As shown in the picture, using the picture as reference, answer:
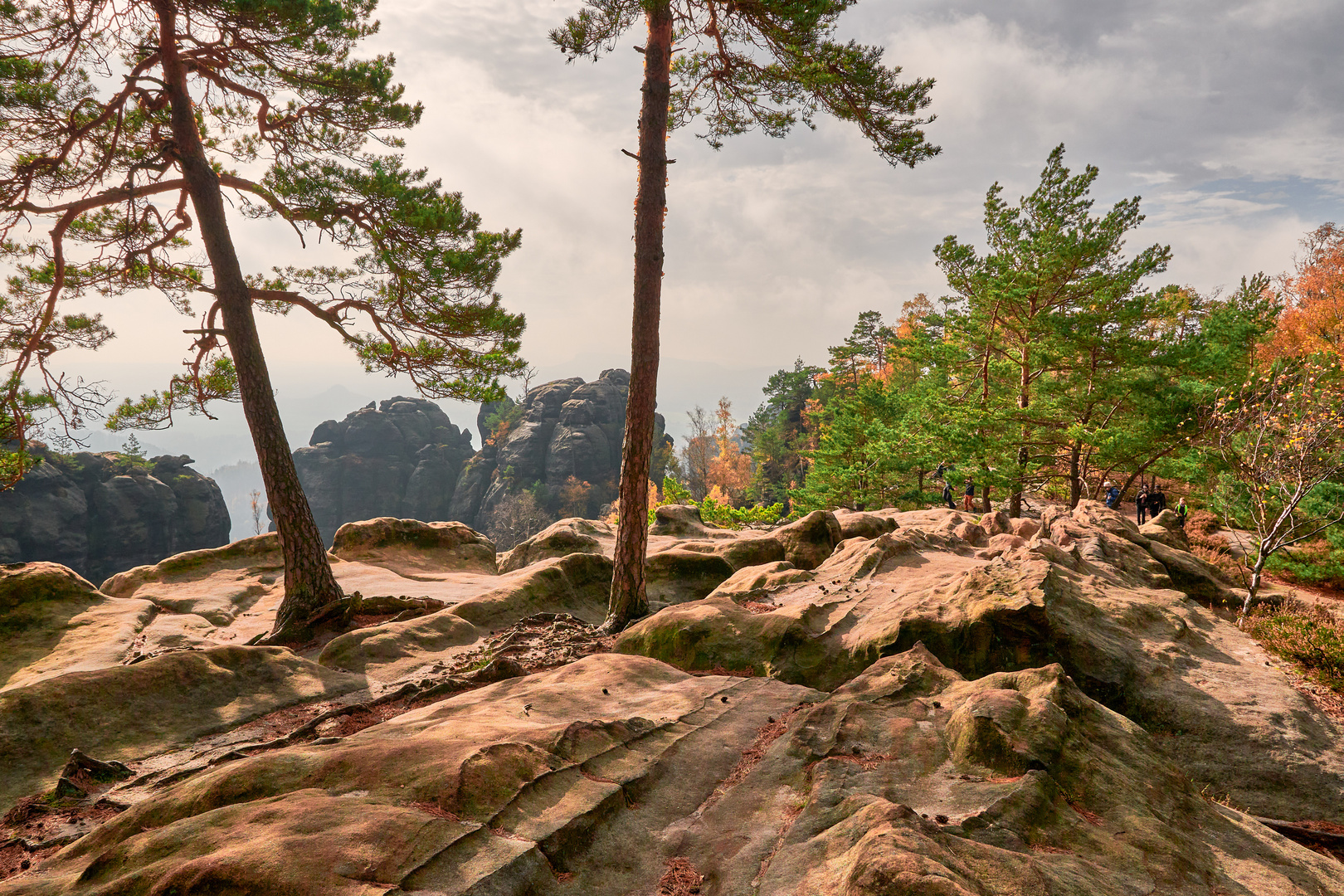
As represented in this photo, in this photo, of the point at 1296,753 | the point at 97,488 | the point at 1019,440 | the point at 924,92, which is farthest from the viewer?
the point at 97,488

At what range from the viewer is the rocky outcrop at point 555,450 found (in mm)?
74000

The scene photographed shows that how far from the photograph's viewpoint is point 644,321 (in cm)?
1048

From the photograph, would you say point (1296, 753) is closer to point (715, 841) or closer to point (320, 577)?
point (715, 841)

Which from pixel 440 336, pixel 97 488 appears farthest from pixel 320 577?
pixel 97 488

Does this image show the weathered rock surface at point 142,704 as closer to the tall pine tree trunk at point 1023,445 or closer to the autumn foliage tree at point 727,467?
the tall pine tree trunk at point 1023,445

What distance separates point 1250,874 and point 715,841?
10.5 feet

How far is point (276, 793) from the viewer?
3670mm

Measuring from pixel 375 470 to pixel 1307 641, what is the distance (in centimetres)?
9168

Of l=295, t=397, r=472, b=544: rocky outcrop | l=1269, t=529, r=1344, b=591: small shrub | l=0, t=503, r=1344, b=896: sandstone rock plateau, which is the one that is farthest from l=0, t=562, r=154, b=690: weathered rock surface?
l=295, t=397, r=472, b=544: rocky outcrop

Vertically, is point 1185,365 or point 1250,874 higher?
point 1185,365

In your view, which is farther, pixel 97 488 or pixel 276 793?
pixel 97 488

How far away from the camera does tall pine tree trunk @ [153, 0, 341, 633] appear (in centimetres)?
1073

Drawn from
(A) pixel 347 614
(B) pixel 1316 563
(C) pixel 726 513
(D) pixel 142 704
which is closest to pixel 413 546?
(A) pixel 347 614

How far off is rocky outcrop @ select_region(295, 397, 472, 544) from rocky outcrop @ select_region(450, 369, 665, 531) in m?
4.35
